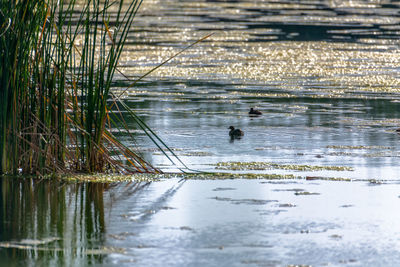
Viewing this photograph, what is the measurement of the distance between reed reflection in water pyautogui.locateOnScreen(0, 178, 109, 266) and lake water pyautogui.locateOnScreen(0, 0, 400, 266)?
0.01 m

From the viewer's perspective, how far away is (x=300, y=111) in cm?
1259

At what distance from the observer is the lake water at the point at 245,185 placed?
530 centimetres

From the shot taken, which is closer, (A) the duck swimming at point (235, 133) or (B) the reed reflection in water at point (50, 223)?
(B) the reed reflection in water at point (50, 223)

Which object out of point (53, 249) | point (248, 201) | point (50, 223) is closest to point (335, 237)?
point (248, 201)

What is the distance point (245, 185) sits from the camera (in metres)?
7.25

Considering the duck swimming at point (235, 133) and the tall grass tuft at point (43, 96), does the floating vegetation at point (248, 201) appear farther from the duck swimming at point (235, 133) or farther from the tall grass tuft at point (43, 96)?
the duck swimming at point (235, 133)

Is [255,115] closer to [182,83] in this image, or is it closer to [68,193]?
[182,83]

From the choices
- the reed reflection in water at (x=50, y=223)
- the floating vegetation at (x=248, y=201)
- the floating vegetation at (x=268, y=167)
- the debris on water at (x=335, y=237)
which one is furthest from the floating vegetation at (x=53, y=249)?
the floating vegetation at (x=268, y=167)

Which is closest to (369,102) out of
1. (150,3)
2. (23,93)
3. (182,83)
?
(182,83)

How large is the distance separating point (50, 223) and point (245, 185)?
184cm

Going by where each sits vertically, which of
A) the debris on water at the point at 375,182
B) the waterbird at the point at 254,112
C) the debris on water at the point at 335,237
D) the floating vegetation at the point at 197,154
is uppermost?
the waterbird at the point at 254,112

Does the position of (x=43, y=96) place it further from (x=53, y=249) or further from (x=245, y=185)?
(x=53, y=249)

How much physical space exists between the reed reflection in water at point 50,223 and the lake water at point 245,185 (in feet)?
0.03

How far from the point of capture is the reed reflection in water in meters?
5.13
